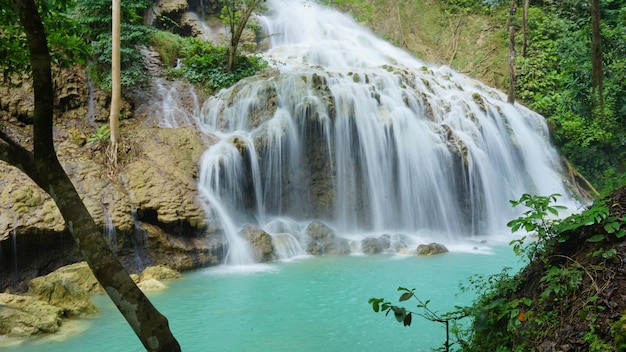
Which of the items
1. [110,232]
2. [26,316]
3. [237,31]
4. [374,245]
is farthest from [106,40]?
[374,245]

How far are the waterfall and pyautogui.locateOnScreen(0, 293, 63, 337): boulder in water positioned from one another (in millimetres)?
4469

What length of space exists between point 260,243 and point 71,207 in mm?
7808

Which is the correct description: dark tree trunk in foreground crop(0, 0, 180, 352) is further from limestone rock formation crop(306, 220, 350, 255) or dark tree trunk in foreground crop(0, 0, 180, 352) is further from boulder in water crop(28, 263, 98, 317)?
limestone rock formation crop(306, 220, 350, 255)

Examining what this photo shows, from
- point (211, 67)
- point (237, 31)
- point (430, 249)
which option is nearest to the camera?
point (430, 249)

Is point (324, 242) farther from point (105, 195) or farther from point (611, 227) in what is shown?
point (611, 227)

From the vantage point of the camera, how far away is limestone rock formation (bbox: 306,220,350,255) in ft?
35.3

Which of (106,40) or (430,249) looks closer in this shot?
(430,249)

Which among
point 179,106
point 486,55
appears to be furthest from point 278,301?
point 486,55

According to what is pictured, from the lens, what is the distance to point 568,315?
2.70m

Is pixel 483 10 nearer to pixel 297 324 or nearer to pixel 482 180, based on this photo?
pixel 482 180

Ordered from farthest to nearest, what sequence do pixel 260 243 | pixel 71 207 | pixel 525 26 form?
pixel 525 26 < pixel 260 243 < pixel 71 207

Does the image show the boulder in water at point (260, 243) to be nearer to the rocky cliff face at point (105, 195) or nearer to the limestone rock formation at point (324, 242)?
the rocky cliff face at point (105, 195)

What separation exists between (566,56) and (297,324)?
63.6ft

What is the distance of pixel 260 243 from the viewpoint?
10164 millimetres
